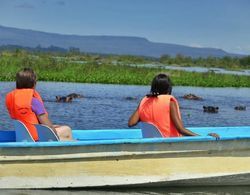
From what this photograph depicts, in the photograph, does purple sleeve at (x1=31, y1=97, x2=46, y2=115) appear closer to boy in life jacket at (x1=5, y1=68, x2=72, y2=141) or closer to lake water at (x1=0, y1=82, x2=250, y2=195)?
boy in life jacket at (x1=5, y1=68, x2=72, y2=141)

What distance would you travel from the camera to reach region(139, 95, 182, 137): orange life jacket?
9.90 meters

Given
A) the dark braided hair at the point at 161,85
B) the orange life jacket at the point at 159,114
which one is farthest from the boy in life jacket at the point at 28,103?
the dark braided hair at the point at 161,85

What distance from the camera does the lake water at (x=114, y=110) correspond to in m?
10.1

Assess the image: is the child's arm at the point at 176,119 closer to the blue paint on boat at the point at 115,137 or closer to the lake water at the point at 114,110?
the blue paint on boat at the point at 115,137

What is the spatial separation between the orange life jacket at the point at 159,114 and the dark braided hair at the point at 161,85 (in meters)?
0.08

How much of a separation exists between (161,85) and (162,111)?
15.7 inches

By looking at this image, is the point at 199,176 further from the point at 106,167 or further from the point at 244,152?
the point at 106,167

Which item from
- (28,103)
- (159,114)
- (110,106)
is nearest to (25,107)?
(28,103)

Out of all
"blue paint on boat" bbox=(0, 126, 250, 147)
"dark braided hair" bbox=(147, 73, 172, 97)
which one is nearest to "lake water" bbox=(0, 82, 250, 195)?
"blue paint on boat" bbox=(0, 126, 250, 147)

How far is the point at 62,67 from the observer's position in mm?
43156

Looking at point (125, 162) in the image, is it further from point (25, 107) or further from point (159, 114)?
point (25, 107)

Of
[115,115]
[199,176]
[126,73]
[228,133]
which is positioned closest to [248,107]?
[115,115]

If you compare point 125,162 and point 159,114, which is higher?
point 159,114

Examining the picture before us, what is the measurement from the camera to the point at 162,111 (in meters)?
→ 9.93
